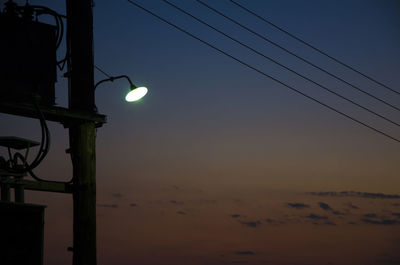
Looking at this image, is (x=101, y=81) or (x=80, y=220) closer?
(x=80, y=220)

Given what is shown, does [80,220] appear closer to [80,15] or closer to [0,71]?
[0,71]

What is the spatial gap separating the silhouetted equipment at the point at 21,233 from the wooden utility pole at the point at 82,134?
63 cm

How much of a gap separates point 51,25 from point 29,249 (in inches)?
153

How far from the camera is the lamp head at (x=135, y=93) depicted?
1163cm

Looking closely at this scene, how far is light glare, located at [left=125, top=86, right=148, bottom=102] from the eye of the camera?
11637mm

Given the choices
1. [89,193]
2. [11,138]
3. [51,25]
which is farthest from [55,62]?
Answer: [89,193]

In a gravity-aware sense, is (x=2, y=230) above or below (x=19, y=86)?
below

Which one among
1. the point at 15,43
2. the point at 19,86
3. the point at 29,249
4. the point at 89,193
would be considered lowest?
the point at 29,249

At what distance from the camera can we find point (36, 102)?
10508 mm

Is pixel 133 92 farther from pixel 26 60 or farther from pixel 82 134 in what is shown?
pixel 26 60

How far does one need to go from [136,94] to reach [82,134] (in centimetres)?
134

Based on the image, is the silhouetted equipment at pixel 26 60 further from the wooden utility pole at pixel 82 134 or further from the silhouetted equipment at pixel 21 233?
the silhouetted equipment at pixel 21 233

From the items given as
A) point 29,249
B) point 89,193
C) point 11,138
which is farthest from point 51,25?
point 29,249

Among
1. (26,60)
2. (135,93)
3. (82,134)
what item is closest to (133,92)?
(135,93)
